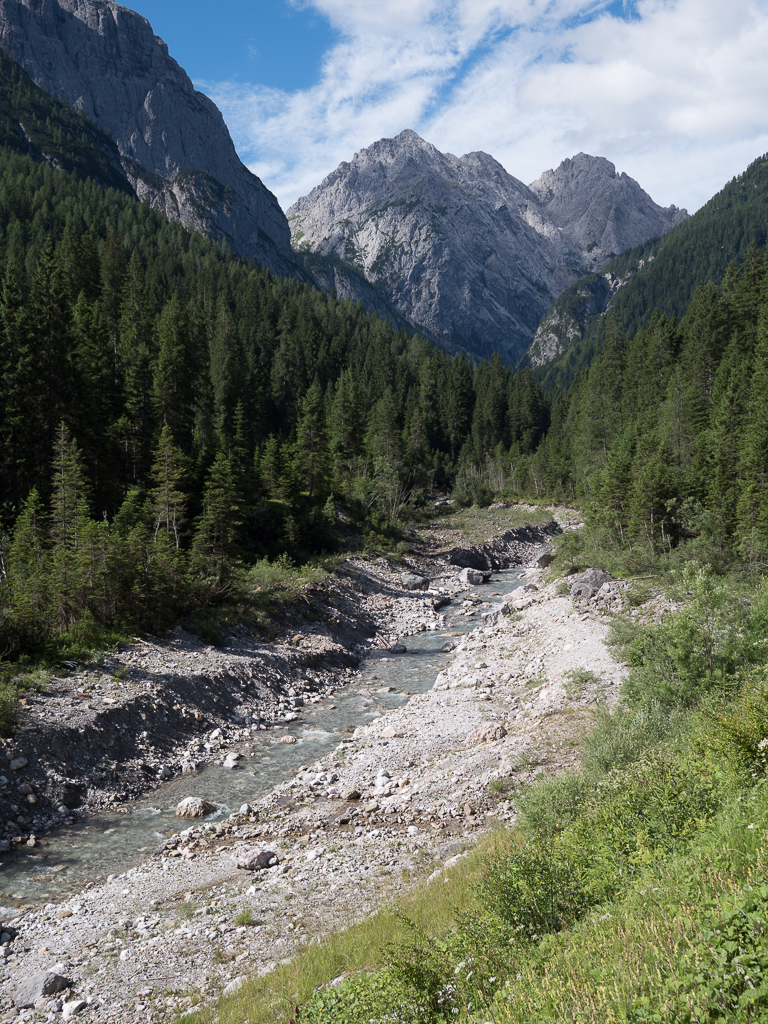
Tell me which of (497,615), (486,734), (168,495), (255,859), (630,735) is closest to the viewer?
(630,735)

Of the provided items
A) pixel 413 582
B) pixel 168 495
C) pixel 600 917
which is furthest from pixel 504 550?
pixel 600 917

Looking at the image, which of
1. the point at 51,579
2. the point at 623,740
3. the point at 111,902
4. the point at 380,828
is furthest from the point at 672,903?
the point at 51,579

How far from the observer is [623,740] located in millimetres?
11320

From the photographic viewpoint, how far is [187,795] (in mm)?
16016

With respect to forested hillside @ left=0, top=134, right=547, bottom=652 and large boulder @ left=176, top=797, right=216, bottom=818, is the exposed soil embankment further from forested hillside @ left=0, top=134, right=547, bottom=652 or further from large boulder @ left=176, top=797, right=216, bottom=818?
large boulder @ left=176, top=797, right=216, bottom=818

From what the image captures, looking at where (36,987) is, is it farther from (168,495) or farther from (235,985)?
(168,495)

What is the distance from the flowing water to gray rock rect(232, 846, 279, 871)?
2.53m

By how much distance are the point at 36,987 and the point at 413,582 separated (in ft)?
122

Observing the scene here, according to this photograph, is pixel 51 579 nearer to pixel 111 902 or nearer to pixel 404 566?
pixel 111 902

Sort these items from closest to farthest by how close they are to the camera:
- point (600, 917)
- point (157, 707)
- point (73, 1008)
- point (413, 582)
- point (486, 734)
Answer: point (600, 917) < point (73, 1008) < point (486, 734) < point (157, 707) < point (413, 582)

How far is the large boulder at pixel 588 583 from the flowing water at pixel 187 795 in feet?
31.8

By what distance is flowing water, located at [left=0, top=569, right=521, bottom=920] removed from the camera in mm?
12023

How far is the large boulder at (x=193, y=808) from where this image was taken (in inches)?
584

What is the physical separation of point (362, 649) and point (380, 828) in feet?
60.8
